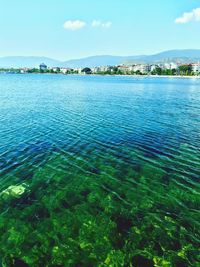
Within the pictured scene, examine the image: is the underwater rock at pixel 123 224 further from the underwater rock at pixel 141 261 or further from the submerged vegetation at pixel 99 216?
the underwater rock at pixel 141 261

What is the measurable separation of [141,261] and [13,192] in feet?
36.7

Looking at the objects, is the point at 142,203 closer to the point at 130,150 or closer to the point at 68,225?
the point at 68,225

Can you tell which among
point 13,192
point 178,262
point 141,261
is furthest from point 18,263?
point 178,262

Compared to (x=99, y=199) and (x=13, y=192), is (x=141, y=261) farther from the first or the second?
(x=13, y=192)

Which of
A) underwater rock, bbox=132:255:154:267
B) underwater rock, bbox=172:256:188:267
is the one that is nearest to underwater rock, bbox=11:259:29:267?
underwater rock, bbox=132:255:154:267

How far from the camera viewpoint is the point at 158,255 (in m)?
12.5

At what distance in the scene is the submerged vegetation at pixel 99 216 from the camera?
41.1 feet

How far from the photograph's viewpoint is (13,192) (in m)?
18.3

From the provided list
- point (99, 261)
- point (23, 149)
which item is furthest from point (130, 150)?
point (99, 261)

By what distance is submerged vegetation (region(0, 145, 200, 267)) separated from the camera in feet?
41.1

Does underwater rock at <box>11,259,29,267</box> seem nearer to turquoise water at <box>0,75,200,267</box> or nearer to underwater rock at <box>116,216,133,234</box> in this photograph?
turquoise water at <box>0,75,200,267</box>

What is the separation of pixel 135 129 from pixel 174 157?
12.8 meters

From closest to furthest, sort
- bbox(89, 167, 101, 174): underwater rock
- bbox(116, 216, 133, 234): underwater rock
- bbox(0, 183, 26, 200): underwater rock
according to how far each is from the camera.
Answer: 1. bbox(116, 216, 133, 234): underwater rock
2. bbox(0, 183, 26, 200): underwater rock
3. bbox(89, 167, 101, 174): underwater rock

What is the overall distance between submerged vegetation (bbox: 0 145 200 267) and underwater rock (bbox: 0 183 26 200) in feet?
0.25
